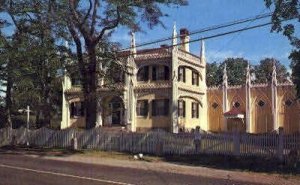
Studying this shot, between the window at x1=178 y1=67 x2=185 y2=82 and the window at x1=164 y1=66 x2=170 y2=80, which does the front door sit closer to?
the window at x1=164 y1=66 x2=170 y2=80

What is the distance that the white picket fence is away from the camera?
2728cm

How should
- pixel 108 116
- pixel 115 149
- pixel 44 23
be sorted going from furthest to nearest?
pixel 108 116 < pixel 44 23 < pixel 115 149

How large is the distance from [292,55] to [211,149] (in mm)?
7936

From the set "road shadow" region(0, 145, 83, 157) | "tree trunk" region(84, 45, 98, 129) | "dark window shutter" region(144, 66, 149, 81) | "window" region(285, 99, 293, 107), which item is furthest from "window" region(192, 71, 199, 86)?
"road shadow" region(0, 145, 83, 157)

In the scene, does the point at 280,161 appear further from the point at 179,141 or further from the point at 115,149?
the point at 115,149

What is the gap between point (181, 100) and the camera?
5706 cm

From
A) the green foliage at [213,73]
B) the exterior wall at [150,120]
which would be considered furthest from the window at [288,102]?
the green foliage at [213,73]

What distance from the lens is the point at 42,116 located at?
149ft

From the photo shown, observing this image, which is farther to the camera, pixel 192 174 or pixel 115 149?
pixel 115 149

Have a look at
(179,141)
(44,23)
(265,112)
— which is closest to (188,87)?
(265,112)

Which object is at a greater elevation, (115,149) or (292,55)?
(292,55)

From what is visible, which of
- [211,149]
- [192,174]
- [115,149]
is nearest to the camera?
[192,174]

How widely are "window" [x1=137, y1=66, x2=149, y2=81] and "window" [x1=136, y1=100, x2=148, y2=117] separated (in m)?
2.26

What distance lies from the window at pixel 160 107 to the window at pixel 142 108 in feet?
2.77
